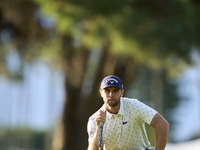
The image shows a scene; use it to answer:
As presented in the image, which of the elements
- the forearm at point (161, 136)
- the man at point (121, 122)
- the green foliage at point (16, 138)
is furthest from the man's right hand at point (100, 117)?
the green foliage at point (16, 138)

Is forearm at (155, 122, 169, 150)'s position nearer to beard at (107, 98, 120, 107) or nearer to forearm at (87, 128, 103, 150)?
beard at (107, 98, 120, 107)

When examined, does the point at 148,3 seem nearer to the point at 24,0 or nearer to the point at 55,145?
the point at 24,0

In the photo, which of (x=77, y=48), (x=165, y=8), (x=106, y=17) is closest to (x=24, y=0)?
(x=77, y=48)

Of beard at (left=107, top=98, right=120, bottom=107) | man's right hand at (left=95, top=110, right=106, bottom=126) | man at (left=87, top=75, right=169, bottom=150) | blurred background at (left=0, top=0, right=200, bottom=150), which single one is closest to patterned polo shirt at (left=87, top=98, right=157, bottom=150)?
man at (left=87, top=75, right=169, bottom=150)

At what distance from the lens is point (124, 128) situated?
18.8 ft

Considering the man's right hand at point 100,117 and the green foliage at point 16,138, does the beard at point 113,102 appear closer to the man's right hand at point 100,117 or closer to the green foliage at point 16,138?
the man's right hand at point 100,117

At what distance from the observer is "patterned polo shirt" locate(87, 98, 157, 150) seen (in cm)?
567

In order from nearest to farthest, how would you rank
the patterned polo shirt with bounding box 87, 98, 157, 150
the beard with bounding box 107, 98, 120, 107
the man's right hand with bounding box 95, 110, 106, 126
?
the man's right hand with bounding box 95, 110, 106, 126 → the beard with bounding box 107, 98, 120, 107 → the patterned polo shirt with bounding box 87, 98, 157, 150

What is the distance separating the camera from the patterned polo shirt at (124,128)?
18.6 ft

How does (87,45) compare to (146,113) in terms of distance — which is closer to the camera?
(146,113)

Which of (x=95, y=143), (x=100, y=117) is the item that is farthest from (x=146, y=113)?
(x=95, y=143)

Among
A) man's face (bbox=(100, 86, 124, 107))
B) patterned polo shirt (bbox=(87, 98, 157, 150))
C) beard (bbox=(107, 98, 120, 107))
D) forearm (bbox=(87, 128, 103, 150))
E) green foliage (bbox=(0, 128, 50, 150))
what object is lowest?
forearm (bbox=(87, 128, 103, 150))

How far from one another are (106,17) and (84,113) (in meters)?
4.51

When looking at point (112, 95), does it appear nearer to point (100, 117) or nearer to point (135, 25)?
point (100, 117)
